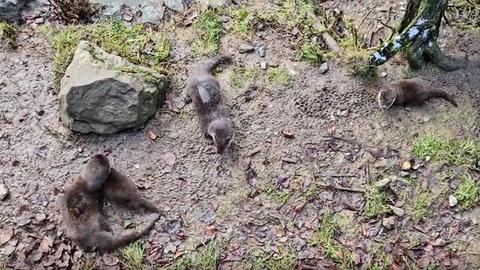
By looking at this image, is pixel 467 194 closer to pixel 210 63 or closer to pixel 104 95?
pixel 210 63

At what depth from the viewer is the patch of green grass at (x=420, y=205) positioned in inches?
217

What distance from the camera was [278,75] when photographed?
251 inches

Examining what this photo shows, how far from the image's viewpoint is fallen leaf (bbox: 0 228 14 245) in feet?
17.6

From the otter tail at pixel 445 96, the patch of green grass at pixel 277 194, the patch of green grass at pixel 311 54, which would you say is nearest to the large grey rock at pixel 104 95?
the patch of green grass at pixel 277 194

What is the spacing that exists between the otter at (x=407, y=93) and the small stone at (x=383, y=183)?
29.3 inches

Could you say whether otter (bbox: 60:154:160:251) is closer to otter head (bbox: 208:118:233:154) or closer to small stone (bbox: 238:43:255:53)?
otter head (bbox: 208:118:233:154)

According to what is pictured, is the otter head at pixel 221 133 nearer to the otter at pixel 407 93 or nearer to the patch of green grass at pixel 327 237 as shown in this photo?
the patch of green grass at pixel 327 237

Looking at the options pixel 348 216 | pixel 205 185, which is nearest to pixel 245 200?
pixel 205 185

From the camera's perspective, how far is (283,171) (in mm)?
5781

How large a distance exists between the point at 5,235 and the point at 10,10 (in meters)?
2.63

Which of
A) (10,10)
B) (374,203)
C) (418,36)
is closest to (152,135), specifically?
(374,203)

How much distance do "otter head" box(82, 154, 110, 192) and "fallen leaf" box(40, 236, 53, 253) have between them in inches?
23.0

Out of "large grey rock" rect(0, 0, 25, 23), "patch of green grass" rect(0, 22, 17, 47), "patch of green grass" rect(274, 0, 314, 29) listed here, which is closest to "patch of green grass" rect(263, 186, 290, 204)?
"patch of green grass" rect(274, 0, 314, 29)

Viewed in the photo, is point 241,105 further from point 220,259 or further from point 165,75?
point 220,259
